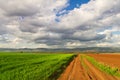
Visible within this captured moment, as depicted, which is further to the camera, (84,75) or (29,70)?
(29,70)

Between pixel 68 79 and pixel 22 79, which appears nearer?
pixel 22 79

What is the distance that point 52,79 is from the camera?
21781 millimetres

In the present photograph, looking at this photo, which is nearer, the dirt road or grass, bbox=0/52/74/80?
grass, bbox=0/52/74/80

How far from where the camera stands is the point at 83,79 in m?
22.6

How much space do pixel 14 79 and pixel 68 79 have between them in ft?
18.9

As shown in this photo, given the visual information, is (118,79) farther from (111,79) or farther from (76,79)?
(76,79)

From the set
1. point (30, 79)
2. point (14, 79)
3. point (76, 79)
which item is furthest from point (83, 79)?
point (14, 79)

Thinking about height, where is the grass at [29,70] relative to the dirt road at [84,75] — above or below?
above

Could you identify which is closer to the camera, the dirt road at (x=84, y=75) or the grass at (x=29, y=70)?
the grass at (x=29, y=70)

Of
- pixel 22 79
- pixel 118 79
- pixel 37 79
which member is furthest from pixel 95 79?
pixel 22 79

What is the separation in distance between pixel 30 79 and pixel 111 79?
29.2 ft

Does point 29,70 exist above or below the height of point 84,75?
above

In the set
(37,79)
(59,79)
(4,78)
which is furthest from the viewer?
(59,79)

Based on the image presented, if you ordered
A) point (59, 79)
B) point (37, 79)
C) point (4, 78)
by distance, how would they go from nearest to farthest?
point (4, 78)
point (37, 79)
point (59, 79)
